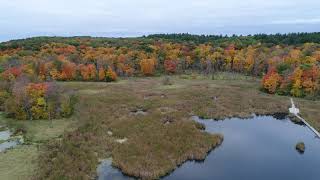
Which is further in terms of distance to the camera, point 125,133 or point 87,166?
point 125,133

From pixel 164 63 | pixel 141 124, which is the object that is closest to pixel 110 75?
pixel 164 63

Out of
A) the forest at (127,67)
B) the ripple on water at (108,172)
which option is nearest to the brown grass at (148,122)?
the ripple on water at (108,172)

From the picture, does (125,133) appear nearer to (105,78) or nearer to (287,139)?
(287,139)

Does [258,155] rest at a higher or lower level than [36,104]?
lower


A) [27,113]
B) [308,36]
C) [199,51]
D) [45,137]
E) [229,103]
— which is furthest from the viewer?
[308,36]

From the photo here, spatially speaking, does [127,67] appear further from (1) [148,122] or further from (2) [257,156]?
(2) [257,156]

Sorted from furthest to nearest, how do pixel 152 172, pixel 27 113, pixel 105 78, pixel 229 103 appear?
pixel 105 78, pixel 229 103, pixel 27 113, pixel 152 172

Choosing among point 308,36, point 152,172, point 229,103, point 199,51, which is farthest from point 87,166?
point 308,36

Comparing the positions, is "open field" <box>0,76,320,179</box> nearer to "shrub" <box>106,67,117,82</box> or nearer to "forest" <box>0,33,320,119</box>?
"forest" <box>0,33,320,119</box>
